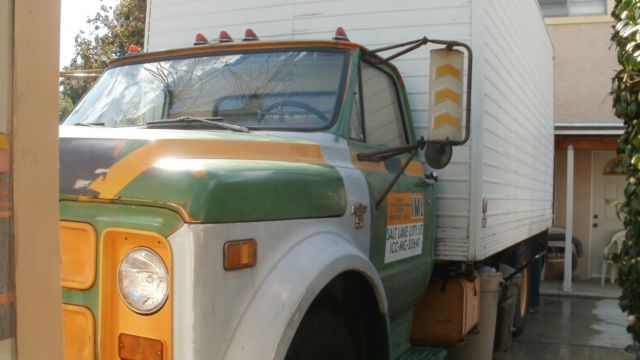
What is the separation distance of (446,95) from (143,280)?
1988mm

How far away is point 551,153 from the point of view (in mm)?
10453

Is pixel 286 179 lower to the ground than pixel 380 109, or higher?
lower

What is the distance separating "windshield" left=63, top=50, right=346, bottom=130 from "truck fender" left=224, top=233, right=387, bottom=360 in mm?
910

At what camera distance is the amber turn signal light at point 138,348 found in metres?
1.98

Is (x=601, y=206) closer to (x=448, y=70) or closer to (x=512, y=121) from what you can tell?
(x=512, y=121)

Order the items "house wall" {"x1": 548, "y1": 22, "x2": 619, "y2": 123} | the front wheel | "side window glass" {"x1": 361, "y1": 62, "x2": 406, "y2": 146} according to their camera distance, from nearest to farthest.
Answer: the front wheel < "side window glass" {"x1": 361, "y1": 62, "x2": 406, "y2": 146} < "house wall" {"x1": 548, "y1": 22, "x2": 619, "y2": 123}

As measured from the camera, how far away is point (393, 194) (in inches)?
138

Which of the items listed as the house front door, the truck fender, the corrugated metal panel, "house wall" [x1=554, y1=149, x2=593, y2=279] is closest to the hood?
the truck fender

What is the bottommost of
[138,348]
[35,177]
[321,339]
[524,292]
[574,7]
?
[524,292]

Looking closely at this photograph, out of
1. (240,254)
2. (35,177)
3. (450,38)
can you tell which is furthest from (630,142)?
(35,177)

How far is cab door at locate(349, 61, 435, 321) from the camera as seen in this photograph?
3346 millimetres

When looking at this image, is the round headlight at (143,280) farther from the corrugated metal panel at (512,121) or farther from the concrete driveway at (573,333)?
the concrete driveway at (573,333)

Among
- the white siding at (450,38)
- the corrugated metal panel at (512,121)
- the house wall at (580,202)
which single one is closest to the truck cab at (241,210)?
the white siding at (450,38)

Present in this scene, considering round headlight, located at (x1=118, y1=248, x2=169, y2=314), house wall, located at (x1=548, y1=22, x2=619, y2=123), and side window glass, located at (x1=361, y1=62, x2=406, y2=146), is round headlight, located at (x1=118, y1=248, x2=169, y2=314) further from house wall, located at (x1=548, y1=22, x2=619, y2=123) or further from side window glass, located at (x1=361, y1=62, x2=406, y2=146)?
house wall, located at (x1=548, y1=22, x2=619, y2=123)
